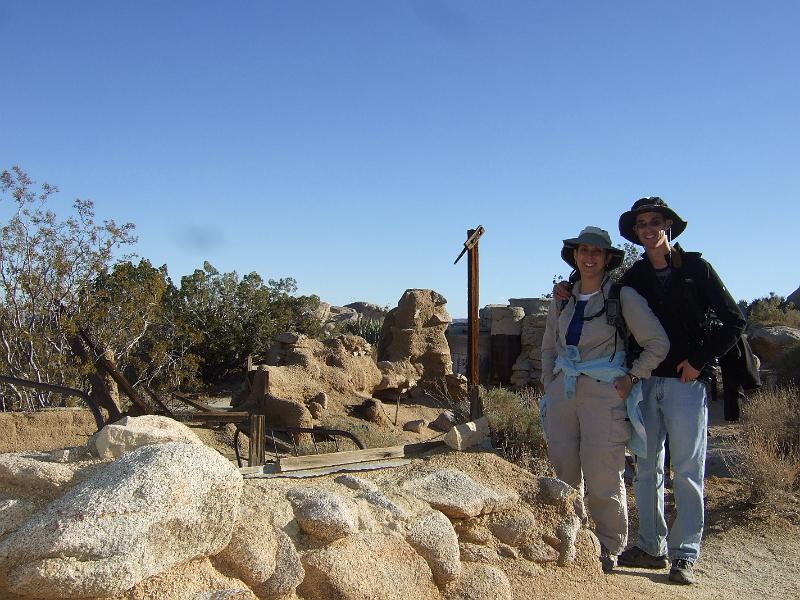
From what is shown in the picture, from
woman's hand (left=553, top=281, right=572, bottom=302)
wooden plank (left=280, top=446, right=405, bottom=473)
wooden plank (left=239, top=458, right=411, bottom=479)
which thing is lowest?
wooden plank (left=239, top=458, right=411, bottom=479)

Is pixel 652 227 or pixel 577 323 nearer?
pixel 577 323

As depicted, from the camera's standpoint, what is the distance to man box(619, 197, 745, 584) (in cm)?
428

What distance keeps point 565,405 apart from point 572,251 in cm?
95

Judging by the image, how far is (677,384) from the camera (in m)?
4.33

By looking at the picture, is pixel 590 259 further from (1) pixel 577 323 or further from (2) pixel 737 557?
(2) pixel 737 557

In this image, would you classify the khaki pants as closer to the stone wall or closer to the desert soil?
the desert soil

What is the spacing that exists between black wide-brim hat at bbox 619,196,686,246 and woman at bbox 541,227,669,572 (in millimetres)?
288

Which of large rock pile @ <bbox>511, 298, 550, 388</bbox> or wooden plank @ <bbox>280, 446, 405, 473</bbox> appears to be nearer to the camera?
wooden plank @ <bbox>280, 446, 405, 473</bbox>

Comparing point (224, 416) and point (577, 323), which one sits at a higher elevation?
point (577, 323)

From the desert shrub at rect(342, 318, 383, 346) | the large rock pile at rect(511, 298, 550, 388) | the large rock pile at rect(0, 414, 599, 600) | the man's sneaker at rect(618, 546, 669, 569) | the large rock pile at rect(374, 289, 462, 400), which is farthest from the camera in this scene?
the desert shrub at rect(342, 318, 383, 346)

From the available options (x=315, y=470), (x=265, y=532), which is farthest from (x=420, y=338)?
(x=265, y=532)

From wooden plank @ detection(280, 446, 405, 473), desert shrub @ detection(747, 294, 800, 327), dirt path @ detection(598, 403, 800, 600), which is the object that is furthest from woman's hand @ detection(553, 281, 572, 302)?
desert shrub @ detection(747, 294, 800, 327)

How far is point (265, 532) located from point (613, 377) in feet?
6.83

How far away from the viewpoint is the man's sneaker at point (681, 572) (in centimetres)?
427
